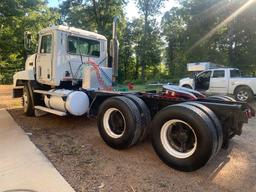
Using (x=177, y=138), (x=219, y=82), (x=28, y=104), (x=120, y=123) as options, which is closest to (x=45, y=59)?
(x=28, y=104)

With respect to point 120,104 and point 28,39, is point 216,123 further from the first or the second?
point 28,39

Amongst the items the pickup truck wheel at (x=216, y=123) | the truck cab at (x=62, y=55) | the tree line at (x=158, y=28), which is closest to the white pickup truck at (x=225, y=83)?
the truck cab at (x=62, y=55)

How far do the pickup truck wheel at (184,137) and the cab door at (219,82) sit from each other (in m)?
9.30

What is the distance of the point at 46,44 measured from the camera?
23.6 feet

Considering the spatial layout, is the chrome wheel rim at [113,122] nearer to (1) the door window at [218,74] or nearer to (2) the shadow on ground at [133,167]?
(2) the shadow on ground at [133,167]

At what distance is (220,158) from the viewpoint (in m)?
4.48

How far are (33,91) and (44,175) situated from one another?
4399mm

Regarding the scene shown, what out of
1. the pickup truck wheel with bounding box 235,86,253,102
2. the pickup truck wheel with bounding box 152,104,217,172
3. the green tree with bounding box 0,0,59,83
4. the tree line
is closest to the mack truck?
the pickup truck wheel with bounding box 152,104,217,172

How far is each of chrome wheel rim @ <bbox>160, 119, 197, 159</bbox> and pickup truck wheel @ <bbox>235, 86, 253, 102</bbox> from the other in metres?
9.02

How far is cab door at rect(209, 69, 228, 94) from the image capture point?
1251 cm

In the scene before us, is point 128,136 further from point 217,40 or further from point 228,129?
point 217,40

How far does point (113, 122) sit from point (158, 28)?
31.2 m

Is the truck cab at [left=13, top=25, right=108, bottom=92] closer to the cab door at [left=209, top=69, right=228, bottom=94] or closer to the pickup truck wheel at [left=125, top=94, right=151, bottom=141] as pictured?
the pickup truck wheel at [left=125, top=94, right=151, bottom=141]

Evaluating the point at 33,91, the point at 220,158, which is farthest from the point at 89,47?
the point at 220,158
